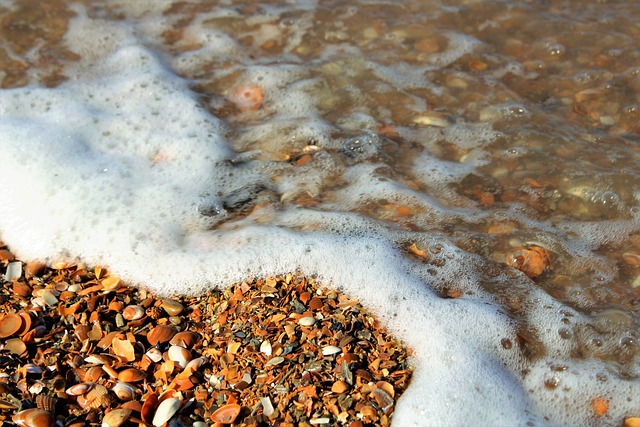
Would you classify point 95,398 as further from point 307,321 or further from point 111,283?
point 307,321

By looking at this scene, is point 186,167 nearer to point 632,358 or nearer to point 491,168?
point 491,168

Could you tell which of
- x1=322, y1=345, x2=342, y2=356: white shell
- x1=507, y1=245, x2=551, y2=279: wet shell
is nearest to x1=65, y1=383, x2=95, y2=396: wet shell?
x1=322, y1=345, x2=342, y2=356: white shell

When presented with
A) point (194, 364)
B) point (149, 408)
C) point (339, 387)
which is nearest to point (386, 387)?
point (339, 387)

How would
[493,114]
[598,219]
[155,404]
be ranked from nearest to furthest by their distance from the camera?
[155,404]
[598,219]
[493,114]

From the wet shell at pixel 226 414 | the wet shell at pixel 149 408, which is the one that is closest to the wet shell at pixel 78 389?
the wet shell at pixel 149 408

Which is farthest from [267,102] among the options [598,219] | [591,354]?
[591,354]

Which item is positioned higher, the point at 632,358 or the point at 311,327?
the point at 311,327

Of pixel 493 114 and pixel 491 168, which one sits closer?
pixel 491 168
